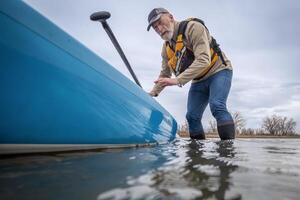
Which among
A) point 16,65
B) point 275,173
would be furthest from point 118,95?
point 275,173

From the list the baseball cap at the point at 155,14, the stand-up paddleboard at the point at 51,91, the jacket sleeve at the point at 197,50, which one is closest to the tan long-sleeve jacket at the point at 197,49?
the jacket sleeve at the point at 197,50

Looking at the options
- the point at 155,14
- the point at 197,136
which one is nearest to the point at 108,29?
the point at 155,14

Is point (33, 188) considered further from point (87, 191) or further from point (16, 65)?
point (16, 65)

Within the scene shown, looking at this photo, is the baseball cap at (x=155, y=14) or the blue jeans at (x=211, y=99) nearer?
the baseball cap at (x=155, y=14)

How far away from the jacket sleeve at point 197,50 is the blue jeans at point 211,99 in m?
0.41

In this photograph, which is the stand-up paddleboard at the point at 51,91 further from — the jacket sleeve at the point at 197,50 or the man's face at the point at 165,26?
Result: the man's face at the point at 165,26

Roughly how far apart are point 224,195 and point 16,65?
113cm

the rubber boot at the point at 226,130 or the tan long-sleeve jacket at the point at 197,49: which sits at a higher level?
the tan long-sleeve jacket at the point at 197,49

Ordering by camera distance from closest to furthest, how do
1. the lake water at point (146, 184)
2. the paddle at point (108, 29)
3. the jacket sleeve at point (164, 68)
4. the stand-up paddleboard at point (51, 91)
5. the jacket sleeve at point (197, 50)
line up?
1. the lake water at point (146, 184)
2. the stand-up paddleboard at point (51, 91)
3. the paddle at point (108, 29)
4. the jacket sleeve at point (197, 50)
5. the jacket sleeve at point (164, 68)

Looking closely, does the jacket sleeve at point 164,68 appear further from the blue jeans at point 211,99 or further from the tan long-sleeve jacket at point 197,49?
the tan long-sleeve jacket at point 197,49

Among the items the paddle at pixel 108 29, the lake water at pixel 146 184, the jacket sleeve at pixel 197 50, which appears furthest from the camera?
the jacket sleeve at pixel 197 50

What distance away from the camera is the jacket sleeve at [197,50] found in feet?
10.0

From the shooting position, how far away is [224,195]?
657 mm

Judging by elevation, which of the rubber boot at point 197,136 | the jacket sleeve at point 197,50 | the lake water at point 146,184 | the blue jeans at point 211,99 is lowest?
the lake water at point 146,184
